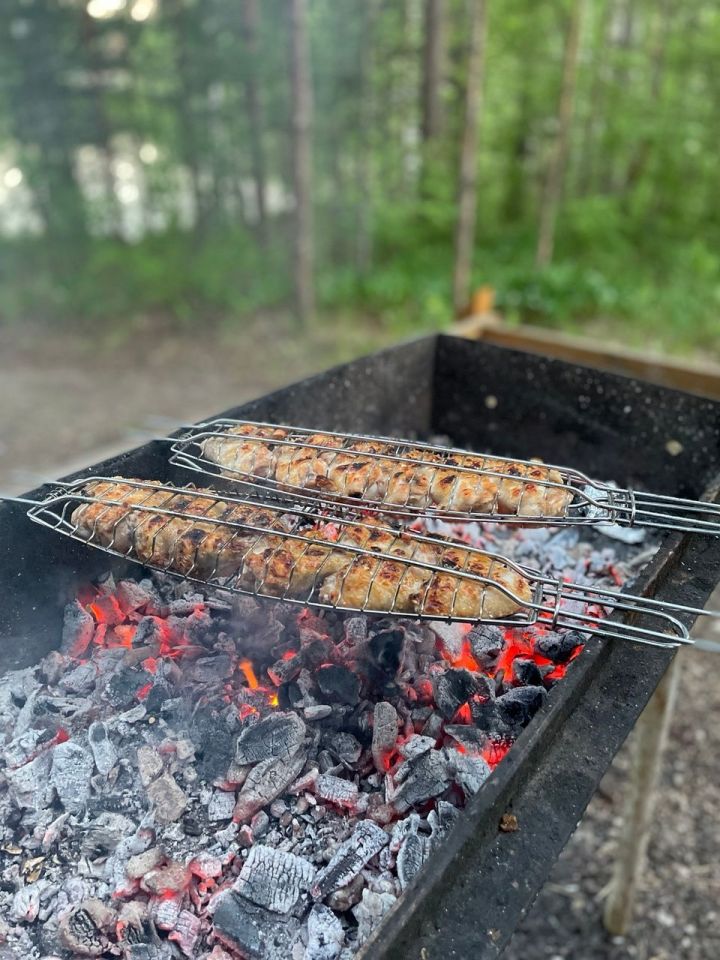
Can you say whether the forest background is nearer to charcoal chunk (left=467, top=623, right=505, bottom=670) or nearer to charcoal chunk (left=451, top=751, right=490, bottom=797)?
charcoal chunk (left=467, top=623, right=505, bottom=670)

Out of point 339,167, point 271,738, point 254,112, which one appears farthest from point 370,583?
point 339,167

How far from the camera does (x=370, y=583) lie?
1.95 m

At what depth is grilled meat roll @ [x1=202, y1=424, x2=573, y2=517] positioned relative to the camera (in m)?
2.25

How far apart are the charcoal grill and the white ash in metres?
0.20

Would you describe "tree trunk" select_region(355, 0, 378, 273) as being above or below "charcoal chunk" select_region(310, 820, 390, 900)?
above

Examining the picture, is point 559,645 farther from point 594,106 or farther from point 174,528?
point 594,106

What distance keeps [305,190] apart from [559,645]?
346 inches

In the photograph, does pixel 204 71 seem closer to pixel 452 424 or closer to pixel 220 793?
pixel 452 424

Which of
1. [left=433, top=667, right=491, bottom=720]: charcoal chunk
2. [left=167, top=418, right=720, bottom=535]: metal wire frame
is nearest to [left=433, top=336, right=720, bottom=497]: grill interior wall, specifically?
[left=167, top=418, right=720, bottom=535]: metal wire frame

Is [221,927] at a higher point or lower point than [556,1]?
lower

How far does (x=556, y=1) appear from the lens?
40.0 ft

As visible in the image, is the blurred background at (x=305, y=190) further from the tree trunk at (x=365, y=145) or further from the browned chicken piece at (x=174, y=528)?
the browned chicken piece at (x=174, y=528)

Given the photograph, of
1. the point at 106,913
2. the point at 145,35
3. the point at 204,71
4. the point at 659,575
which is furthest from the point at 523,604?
the point at 145,35

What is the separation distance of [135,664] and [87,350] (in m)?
9.54
